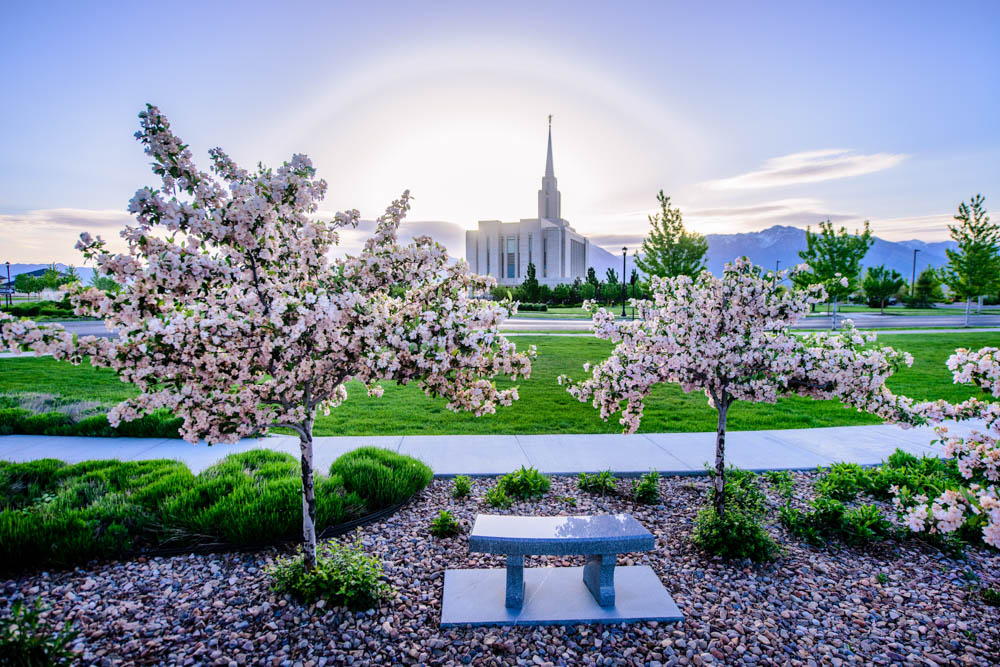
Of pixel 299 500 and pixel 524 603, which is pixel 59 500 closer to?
pixel 299 500

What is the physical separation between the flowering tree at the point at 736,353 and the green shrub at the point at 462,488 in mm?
1735

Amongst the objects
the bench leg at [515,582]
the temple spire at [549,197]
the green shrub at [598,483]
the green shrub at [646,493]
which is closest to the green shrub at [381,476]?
the green shrub at [598,483]

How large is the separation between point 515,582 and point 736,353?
276cm

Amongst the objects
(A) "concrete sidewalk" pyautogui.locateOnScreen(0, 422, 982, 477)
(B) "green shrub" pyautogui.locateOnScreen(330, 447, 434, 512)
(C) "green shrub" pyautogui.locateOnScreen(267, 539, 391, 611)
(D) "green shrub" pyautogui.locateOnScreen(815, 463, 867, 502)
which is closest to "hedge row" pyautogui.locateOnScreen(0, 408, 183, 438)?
(A) "concrete sidewalk" pyautogui.locateOnScreen(0, 422, 982, 477)

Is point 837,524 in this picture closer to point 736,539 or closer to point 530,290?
point 736,539

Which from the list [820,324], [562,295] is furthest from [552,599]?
[562,295]

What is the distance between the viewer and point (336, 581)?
397cm

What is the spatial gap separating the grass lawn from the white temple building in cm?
8514

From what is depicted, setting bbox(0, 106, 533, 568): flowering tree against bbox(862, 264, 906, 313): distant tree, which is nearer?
bbox(0, 106, 533, 568): flowering tree

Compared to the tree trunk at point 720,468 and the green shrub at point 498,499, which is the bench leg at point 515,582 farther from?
the tree trunk at point 720,468

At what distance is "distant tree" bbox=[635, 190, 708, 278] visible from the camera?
82.2 ft

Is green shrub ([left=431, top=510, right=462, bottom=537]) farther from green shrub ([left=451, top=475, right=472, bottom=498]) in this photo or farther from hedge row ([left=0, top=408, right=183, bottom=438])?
hedge row ([left=0, top=408, right=183, bottom=438])

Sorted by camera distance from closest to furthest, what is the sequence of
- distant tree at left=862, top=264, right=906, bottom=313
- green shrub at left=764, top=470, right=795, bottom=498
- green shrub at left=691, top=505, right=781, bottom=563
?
green shrub at left=691, top=505, right=781, bottom=563 → green shrub at left=764, top=470, right=795, bottom=498 → distant tree at left=862, top=264, right=906, bottom=313

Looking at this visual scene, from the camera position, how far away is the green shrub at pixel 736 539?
473cm
